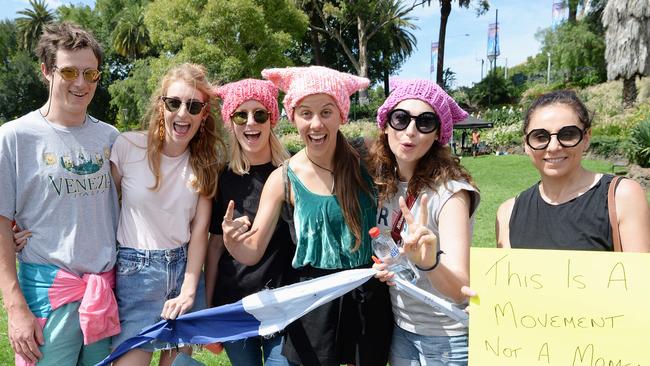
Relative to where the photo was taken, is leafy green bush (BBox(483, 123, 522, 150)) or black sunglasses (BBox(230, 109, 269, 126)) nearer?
black sunglasses (BBox(230, 109, 269, 126))

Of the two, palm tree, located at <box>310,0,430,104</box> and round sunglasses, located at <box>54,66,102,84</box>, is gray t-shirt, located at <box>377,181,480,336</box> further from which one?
palm tree, located at <box>310,0,430,104</box>

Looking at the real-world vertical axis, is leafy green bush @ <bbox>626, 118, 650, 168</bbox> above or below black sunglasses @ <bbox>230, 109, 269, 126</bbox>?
above

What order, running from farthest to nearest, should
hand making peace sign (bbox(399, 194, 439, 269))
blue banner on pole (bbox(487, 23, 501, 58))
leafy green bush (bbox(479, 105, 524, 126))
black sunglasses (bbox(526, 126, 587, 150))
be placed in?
blue banner on pole (bbox(487, 23, 501, 58))
leafy green bush (bbox(479, 105, 524, 126))
black sunglasses (bbox(526, 126, 587, 150))
hand making peace sign (bbox(399, 194, 439, 269))

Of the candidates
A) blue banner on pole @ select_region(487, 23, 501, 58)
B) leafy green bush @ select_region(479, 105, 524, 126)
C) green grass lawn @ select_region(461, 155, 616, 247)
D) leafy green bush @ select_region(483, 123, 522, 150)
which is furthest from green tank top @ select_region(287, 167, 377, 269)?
blue banner on pole @ select_region(487, 23, 501, 58)

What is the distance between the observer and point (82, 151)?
2604 millimetres

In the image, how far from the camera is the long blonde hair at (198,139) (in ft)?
9.04

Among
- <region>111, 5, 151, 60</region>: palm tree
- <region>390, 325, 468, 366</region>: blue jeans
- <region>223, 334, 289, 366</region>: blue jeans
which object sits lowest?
<region>223, 334, 289, 366</region>: blue jeans

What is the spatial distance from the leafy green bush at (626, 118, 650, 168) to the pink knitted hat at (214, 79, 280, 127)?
1394 centimetres

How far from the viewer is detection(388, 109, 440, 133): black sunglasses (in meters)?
2.32

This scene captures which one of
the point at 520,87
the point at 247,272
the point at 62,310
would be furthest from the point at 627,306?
the point at 520,87

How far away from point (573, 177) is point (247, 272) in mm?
1800

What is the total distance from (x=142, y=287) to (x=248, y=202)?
0.76 meters

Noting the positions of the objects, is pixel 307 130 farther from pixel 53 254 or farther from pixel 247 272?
pixel 53 254

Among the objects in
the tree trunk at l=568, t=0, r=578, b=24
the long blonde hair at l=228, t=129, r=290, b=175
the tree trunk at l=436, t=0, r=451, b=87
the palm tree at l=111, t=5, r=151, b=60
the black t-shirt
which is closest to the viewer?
the black t-shirt
